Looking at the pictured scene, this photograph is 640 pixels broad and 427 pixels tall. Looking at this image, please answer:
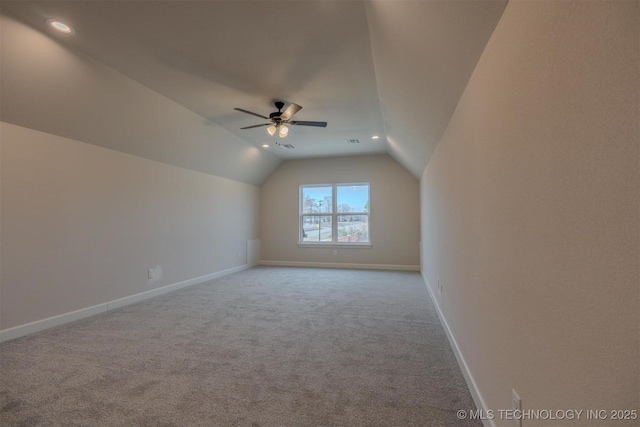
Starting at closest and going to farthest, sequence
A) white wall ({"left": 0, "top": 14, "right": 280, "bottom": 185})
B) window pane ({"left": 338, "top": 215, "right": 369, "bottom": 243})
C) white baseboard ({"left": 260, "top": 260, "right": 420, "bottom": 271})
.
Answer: white wall ({"left": 0, "top": 14, "right": 280, "bottom": 185}) < white baseboard ({"left": 260, "top": 260, "right": 420, "bottom": 271}) < window pane ({"left": 338, "top": 215, "right": 369, "bottom": 243})

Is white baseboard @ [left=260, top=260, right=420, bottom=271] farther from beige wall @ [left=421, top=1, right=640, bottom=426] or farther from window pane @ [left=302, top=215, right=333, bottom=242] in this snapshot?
beige wall @ [left=421, top=1, right=640, bottom=426]

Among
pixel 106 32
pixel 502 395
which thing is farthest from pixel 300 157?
pixel 502 395

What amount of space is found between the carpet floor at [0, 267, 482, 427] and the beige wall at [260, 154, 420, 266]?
3.01 metres

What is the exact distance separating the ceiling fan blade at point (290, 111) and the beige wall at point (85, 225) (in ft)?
7.70

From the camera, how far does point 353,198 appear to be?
730 cm

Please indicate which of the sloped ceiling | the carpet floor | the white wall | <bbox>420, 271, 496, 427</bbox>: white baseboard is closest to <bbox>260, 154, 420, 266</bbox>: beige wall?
the sloped ceiling

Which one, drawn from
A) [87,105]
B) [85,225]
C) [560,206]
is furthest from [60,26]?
[560,206]

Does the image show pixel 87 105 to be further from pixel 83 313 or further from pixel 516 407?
pixel 516 407

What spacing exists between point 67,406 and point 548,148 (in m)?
2.82

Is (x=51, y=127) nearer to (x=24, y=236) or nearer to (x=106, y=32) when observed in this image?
(x=24, y=236)

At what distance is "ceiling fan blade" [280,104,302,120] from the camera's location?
3.43m

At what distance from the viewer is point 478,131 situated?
1693 millimetres

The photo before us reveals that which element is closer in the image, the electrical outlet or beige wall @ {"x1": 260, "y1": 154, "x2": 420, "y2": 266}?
the electrical outlet

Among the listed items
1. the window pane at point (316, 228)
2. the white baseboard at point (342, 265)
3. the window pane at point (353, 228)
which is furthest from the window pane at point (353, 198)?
the white baseboard at point (342, 265)
